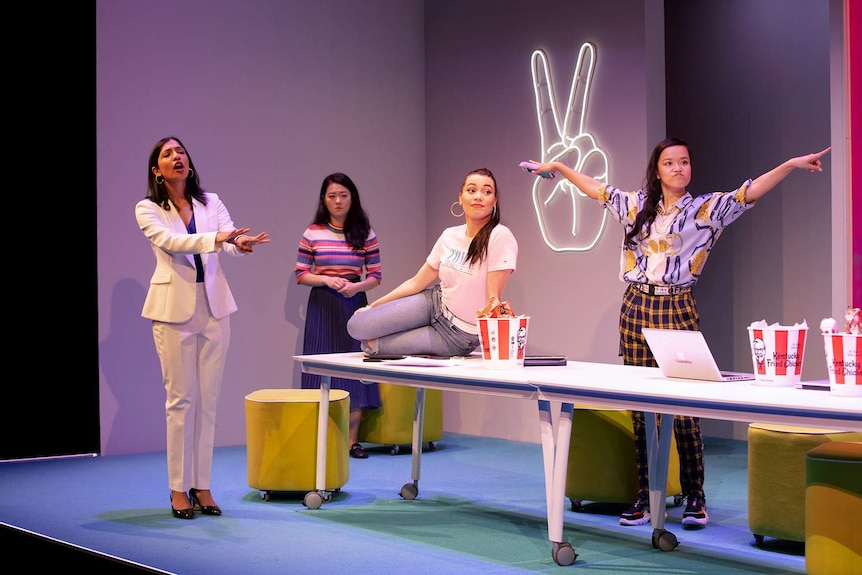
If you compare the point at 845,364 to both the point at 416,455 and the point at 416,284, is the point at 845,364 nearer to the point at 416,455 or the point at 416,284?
the point at 416,284

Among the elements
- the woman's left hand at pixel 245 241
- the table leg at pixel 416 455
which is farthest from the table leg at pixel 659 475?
the woman's left hand at pixel 245 241

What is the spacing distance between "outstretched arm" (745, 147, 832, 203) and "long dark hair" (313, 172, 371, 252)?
286cm

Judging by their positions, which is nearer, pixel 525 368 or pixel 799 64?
pixel 525 368

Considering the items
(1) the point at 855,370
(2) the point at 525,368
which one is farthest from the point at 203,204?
(1) the point at 855,370

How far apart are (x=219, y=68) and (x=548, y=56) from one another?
220cm

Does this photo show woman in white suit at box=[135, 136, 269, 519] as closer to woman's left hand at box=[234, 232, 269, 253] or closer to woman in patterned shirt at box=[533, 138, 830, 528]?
woman's left hand at box=[234, 232, 269, 253]

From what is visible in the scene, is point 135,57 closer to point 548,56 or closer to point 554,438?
point 548,56

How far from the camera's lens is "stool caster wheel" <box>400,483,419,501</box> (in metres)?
4.96

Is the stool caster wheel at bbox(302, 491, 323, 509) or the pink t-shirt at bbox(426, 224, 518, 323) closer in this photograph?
the pink t-shirt at bbox(426, 224, 518, 323)

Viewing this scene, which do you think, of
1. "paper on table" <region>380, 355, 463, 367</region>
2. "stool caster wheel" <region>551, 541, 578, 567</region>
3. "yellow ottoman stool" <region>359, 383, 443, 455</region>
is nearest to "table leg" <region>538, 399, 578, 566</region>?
"stool caster wheel" <region>551, 541, 578, 567</region>

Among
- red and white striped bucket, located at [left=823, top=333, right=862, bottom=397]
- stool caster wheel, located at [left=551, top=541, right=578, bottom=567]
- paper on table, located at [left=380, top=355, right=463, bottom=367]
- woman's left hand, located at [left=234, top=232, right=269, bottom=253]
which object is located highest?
woman's left hand, located at [left=234, top=232, right=269, bottom=253]

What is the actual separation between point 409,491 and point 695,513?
1412 millimetres

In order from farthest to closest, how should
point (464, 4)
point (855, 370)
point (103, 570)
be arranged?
point (464, 4) → point (103, 570) → point (855, 370)

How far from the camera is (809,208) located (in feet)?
21.0
